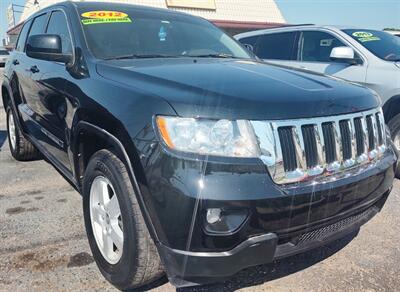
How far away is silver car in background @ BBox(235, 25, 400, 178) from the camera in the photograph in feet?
16.3

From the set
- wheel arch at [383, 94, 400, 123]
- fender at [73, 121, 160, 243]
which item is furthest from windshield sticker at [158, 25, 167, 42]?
wheel arch at [383, 94, 400, 123]

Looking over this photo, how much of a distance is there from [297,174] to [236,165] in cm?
35

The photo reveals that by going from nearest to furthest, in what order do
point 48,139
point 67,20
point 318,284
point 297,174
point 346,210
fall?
point 297,174, point 346,210, point 318,284, point 67,20, point 48,139

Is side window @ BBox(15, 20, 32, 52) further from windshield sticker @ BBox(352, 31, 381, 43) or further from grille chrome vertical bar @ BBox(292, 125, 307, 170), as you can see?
windshield sticker @ BBox(352, 31, 381, 43)

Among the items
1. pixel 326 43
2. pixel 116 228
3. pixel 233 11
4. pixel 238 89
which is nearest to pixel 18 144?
pixel 116 228

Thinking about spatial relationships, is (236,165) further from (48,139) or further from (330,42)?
(330,42)

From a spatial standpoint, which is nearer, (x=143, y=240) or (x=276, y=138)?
(x=276, y=138)

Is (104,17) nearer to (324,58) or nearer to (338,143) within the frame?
(338,143)

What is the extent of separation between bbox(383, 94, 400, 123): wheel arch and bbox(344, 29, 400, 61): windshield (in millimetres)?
A: 603

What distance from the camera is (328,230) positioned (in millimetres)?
2359

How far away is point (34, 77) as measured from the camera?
13.0ft

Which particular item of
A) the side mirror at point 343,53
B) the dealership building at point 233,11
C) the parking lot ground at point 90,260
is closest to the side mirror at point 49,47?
the parking lot ground at point 90,260

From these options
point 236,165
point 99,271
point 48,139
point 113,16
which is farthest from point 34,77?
point 236,165

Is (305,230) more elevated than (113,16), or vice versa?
(113,16)
